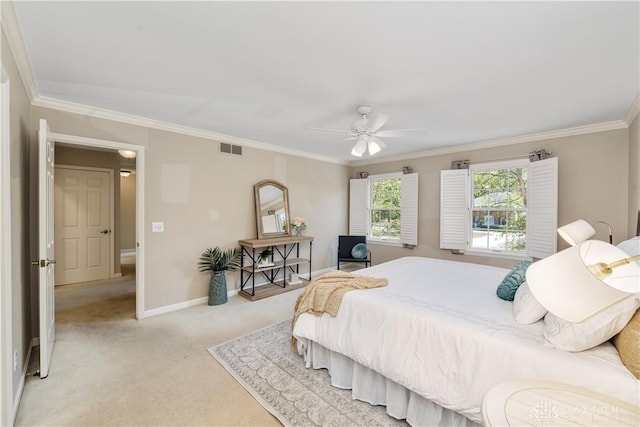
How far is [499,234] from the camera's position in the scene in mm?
4246

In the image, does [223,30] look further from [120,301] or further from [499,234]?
[499,234]

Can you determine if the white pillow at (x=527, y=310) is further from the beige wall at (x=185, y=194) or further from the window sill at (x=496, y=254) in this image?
the beige wall at (x=185, y=194)

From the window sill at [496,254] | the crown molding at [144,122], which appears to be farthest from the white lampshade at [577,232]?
the crown molding at [144,122]

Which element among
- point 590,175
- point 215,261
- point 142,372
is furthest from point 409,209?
point 142,372

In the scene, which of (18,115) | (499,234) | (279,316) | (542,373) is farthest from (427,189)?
(18,115)

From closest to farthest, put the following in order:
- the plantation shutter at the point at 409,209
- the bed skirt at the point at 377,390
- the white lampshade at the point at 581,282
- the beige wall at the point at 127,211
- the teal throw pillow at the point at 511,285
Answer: the white lampshade at the point at 581,282 → the bed skirt at the point at 377,390 → the teal throw pillow at the point at 511,285 → the plantation shutter at the point at 409,209 → the beige wall at the point at 127,211

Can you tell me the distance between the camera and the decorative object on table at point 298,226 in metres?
4.89

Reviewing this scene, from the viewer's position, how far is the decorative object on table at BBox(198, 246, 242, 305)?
12.4 ft

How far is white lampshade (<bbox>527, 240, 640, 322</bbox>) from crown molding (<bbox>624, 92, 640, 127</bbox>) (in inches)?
125

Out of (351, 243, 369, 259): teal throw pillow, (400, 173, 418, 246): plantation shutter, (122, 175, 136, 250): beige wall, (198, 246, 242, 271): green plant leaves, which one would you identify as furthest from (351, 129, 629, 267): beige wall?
(122, 175, 136, 250): beige wall

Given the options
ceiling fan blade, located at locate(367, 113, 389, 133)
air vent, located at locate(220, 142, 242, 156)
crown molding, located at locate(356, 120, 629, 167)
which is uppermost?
crown molding, located at locate(356, 120, 629, 167)

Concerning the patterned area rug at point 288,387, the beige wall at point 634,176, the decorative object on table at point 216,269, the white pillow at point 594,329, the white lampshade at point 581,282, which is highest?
the beige wall at point 634,176

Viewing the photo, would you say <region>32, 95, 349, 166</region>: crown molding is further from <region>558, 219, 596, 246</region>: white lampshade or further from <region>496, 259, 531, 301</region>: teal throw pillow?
<region>558, 219, 596, 246</region>: white lampshade

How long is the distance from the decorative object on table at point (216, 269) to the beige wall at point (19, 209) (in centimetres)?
171
